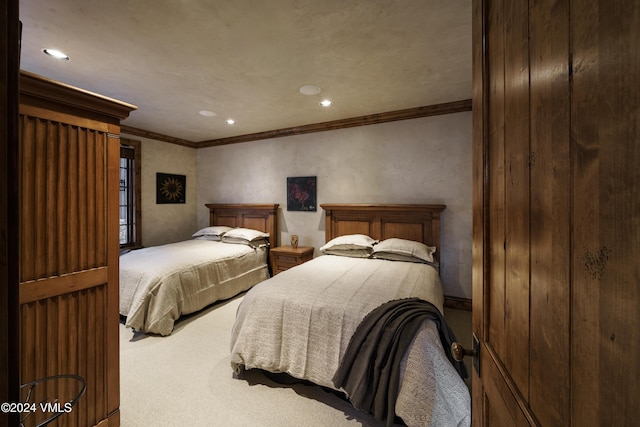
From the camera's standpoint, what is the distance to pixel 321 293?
1.99 m

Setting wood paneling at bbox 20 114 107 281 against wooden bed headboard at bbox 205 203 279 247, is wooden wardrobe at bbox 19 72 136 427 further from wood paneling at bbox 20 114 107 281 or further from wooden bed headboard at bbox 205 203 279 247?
wooden bed headboard at bbox 205 203 279 247

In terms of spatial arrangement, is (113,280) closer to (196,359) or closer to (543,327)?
(196,359)

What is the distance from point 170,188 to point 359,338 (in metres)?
4.63

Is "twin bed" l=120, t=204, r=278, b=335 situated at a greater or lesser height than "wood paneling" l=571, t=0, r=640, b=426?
lesser

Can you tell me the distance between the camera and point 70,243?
1304 mm

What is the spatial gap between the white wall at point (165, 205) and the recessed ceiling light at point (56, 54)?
7.30ft

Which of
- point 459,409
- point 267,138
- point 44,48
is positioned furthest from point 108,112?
point 267,138

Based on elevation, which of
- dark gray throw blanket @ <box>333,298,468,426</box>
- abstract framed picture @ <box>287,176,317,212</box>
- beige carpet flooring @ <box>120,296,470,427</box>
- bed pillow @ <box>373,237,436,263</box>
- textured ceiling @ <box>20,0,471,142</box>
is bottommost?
beige carpet flooring @ <box>120,296,470,427</box>

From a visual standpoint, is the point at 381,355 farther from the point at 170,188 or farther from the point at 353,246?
the point at 170,188

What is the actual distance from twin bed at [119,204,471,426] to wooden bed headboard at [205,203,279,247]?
1.88 meters

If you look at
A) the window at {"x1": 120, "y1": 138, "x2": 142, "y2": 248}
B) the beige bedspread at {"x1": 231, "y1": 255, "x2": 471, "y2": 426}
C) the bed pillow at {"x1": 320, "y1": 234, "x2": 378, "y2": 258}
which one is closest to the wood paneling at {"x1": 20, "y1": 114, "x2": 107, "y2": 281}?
the beige bedspread at {"x1": 231, "y1": 255, "x2": 471, "y2": 426}

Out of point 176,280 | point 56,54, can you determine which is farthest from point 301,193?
point 56,54

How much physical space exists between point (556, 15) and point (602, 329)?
495 mm

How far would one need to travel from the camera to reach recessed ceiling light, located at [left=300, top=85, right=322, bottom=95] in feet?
9.12
